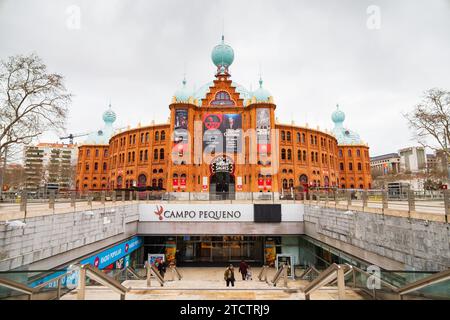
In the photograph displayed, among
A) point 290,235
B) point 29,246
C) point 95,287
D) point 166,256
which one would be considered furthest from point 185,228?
point 95,287

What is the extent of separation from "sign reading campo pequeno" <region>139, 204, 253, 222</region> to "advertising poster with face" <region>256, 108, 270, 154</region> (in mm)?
16592

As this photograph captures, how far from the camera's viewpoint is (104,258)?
17594 millimetres

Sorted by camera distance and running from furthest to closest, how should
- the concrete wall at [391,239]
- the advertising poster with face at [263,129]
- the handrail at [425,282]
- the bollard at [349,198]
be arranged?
the advertising poster with face at [263,129]
the bollard at [349,198]
the concrete wall at [391,239]
the handrail at [425,282]

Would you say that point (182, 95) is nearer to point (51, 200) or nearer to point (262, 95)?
point (262, 95)

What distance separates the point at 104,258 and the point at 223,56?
3847cm

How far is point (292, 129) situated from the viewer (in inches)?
1801

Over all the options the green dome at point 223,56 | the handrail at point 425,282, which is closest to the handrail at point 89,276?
the handrail at point 425,282

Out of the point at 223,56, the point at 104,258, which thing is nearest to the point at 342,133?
the point at 223,56

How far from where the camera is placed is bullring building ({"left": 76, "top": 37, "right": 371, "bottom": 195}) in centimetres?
3903

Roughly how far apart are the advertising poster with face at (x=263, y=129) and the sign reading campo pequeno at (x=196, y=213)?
16.6m

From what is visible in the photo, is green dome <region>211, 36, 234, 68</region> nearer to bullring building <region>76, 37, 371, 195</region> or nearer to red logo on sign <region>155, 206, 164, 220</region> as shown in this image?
bullring building <region>76, 37, 371, 195</region>

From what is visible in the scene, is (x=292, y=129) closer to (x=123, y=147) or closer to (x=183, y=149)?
(x=183, y=149)

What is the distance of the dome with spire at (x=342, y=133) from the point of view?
61406mm

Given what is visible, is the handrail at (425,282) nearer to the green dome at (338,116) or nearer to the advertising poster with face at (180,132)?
the advertising poster with face at (180,132)
